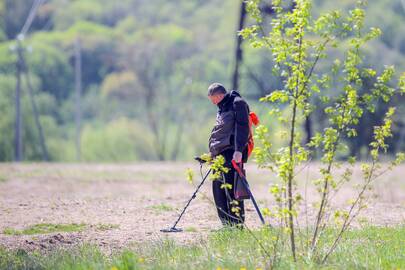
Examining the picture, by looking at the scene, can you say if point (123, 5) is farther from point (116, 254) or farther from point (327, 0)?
point (116, 254)

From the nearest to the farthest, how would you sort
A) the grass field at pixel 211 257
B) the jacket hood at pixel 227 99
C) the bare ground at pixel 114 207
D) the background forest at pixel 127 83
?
the grass field at pixel 211 257 < the bare ground at pixel 114 207 < the jacket hood at pixel 227 99 < the background forest at pixel 127 83

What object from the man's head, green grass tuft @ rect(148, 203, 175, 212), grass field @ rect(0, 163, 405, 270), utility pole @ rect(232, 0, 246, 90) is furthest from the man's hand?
utility pole @ rect(232, 0, 246, 90)

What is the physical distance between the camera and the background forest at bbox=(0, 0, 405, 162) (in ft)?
147

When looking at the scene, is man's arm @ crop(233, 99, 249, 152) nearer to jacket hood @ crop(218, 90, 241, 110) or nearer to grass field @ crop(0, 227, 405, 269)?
jacket hood @ crop(218, 90, 241, 110)

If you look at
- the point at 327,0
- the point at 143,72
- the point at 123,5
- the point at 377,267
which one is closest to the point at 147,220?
the point at 377,267

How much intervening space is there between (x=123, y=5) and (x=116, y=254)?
7095 cm

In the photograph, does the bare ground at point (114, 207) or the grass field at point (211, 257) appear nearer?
the grass field at point (211, 257)

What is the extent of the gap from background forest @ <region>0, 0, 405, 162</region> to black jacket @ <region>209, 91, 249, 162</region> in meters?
29.7

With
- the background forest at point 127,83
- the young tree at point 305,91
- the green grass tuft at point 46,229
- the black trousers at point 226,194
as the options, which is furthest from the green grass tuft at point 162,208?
the background forest at point 127,83

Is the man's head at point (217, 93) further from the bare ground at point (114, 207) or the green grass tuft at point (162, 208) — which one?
the green grass tuft at point (162, 208)

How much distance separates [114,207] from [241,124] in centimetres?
391

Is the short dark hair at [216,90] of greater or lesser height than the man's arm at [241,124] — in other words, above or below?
above

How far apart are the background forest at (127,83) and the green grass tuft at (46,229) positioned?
29463mm

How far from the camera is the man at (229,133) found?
9672 mm
